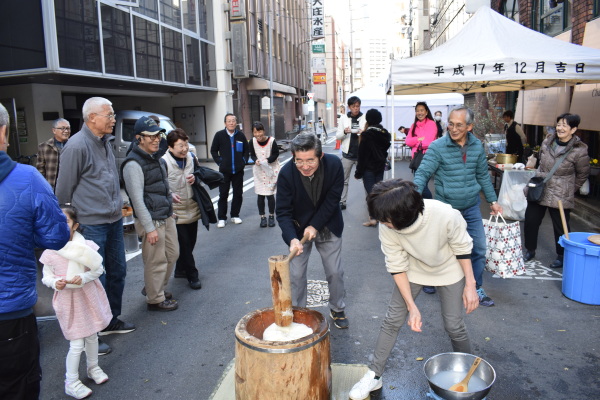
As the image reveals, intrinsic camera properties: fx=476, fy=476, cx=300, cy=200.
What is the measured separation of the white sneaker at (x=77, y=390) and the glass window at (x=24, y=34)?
8943mm

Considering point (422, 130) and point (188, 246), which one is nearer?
point (188, 246)

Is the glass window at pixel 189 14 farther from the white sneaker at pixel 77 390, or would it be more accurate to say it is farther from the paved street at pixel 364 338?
the white sneaker at pixel 77 390

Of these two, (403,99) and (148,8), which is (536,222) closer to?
(403,99)

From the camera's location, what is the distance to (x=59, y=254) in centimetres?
331

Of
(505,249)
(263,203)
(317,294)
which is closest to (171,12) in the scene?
(263,203)

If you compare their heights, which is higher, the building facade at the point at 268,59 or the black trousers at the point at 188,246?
the building facade at the point at 268,59

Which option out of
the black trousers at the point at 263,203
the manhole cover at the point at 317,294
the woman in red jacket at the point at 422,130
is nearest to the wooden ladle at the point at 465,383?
the manhole cover at the point at 317,294

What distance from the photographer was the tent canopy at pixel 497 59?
646 centimetres

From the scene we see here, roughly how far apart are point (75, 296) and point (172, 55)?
14349 mm

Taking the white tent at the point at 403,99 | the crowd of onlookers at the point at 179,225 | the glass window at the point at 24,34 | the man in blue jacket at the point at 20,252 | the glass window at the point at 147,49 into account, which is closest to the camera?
the man in blue jacket at the point at 20,252

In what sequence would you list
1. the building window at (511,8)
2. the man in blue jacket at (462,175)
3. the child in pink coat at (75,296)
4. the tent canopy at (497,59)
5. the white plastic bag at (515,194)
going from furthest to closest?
the building window at (511,8)
the white plastic bag at (515,194)
the tent canopy at (497,59)
the man in blue jacket at (462,175)
the child in pink coat at (75,296)

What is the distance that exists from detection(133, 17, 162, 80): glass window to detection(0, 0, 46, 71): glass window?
11.8ft

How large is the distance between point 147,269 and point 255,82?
2296 cm

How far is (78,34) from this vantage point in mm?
11102
